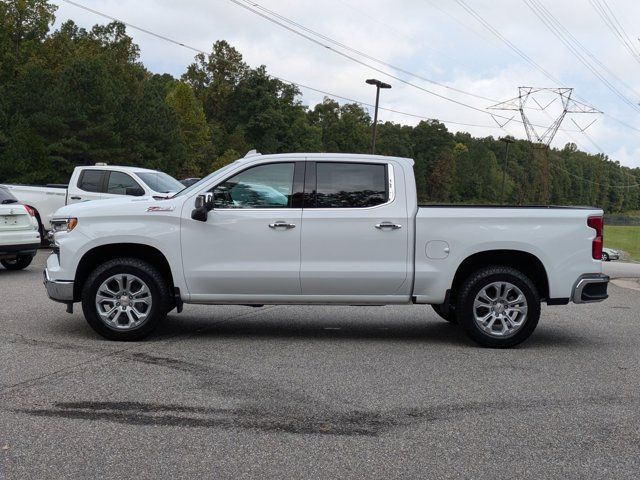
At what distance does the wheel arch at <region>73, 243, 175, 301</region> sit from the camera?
8.07 metres

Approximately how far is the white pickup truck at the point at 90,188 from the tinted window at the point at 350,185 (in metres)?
10.3

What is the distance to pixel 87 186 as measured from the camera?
18312mm

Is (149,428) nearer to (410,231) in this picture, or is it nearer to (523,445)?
(523,445)

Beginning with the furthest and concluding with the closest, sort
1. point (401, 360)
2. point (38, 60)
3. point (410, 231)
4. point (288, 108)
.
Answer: point (288, 108)
point (38, 60)
point (410, 231)
point (401, 360)

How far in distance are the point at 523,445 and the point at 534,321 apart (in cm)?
326

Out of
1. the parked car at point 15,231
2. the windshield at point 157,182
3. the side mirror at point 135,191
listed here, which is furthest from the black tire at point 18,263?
the windshield at point 157,182

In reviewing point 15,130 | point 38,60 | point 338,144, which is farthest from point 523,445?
point 338,144

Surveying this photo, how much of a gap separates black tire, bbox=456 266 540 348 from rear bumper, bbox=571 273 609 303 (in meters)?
0.39

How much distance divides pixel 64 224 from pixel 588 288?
5461mm

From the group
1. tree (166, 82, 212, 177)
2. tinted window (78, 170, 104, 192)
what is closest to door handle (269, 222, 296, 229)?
tinted window (78, 170, 104, 192)

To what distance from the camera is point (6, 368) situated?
663cm

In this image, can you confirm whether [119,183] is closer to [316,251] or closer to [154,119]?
[316,251]

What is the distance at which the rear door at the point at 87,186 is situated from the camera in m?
18.1

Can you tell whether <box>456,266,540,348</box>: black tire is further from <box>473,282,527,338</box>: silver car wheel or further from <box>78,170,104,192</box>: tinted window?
<box>78,170,104,192</box>: tinted window
